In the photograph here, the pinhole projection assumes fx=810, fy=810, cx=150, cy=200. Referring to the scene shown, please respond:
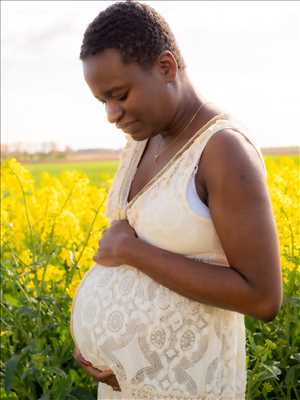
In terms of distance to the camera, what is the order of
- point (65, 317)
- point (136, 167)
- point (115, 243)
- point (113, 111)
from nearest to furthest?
point (113, 111) → point (115, 243) → point (136, 167) → point (65, 317)

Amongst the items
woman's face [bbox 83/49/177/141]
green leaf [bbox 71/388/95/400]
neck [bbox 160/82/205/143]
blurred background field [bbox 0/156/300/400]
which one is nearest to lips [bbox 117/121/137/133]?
woman's face [bbox 83/49/177/141]

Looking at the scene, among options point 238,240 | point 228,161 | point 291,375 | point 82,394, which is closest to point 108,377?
point 238,240

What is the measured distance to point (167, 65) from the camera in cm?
173

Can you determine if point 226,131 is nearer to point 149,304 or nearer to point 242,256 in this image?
point 242,256

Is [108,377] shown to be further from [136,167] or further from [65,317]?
[65,317]

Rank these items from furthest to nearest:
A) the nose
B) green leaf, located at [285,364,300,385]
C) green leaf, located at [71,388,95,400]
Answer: green leaf, located at [71,388,95,400]
green leaf, located at [285,364,300,385]
the nose

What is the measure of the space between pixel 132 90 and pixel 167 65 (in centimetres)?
10

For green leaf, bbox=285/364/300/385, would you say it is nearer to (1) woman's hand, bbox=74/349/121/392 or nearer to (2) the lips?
(1) woman's hand, bbox=74/349/121/392

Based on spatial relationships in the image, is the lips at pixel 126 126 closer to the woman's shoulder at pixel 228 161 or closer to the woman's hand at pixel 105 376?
the woman's shoulder at pixel 228 161

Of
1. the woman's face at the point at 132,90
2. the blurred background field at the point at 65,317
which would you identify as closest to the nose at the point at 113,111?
the woman's face at the point at 132,90

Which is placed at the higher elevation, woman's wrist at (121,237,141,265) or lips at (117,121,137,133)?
lips at (117,121,137,133)

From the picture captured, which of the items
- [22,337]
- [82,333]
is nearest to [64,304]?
[22,337]

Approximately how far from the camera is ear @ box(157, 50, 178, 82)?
1.72 m

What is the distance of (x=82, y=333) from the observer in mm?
1928
